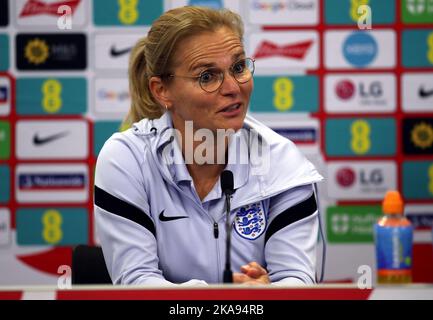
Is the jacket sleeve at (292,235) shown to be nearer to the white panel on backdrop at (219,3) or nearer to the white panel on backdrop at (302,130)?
the white panel on backdrop at (302,130)

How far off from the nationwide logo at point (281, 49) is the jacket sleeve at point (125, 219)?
3.60 ft

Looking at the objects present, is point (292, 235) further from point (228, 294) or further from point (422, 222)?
point (422, 222)

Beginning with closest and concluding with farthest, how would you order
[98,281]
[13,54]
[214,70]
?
[214,70] → [98,281] → [13,54]

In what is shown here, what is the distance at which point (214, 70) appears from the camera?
1.26 metres

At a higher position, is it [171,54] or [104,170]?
[171,54]

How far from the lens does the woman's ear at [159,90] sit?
1.35 m

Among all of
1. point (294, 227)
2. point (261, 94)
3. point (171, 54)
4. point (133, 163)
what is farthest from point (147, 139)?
point (261, 94)

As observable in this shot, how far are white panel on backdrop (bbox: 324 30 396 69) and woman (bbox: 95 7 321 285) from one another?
1.04m

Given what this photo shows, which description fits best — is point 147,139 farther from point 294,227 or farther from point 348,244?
point 348,244

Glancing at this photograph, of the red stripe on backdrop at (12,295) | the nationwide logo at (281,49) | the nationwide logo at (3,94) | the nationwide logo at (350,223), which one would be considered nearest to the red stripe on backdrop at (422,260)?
the nationwide logo at (350,223)

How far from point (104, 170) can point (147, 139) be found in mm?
108

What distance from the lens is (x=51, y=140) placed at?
2.30m

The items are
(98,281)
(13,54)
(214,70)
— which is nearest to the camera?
(214,70)

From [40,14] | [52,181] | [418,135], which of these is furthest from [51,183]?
[418,135]
